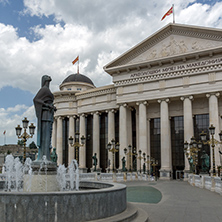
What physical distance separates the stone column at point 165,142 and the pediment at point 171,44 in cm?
786

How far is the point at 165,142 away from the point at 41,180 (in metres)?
33.0

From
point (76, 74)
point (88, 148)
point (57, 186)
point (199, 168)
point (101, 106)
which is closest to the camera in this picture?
point (57, 186)

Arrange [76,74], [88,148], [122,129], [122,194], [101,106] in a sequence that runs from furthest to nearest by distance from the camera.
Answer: [76,74] → [88,148] → [101,106] → [122,129] → [122,194]

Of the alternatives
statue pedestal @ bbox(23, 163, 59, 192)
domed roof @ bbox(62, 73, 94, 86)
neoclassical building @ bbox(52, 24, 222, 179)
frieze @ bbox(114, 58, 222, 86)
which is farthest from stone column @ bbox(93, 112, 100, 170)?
statue pedestal @ bbox(23, 163, 59, 192)

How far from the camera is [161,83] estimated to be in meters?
42.6

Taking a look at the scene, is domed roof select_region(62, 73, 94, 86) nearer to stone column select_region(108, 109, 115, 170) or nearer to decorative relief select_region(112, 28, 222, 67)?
stone column select_region(108, 109, 115, 170)

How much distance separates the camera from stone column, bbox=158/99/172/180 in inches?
1574

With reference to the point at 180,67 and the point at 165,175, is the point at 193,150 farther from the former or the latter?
the point at 180,67

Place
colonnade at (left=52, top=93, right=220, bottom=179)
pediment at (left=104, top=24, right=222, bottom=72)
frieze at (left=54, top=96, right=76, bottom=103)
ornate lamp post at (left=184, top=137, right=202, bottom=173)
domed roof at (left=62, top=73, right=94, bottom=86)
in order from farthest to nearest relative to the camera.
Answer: domed roof at (left=62, top=73, right=94, bottom=86) < frieze at (left=54, top=96, right=76, bottom=103) < pediment at (left=104, top=24, right=222, bottom=72) < colonnade at (left=52, top=93, right=220, bottom=179) < ornate lamp post at (left=184, top=137, right=202, bottom=173)

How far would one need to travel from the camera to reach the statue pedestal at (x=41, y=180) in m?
10.1

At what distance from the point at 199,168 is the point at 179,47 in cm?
Answer: 1890

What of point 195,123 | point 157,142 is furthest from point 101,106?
point 195,123

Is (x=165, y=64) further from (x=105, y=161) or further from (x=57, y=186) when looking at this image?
(x=57, y=186)

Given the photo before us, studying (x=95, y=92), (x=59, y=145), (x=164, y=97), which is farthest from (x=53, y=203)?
(x=59, y=145)
